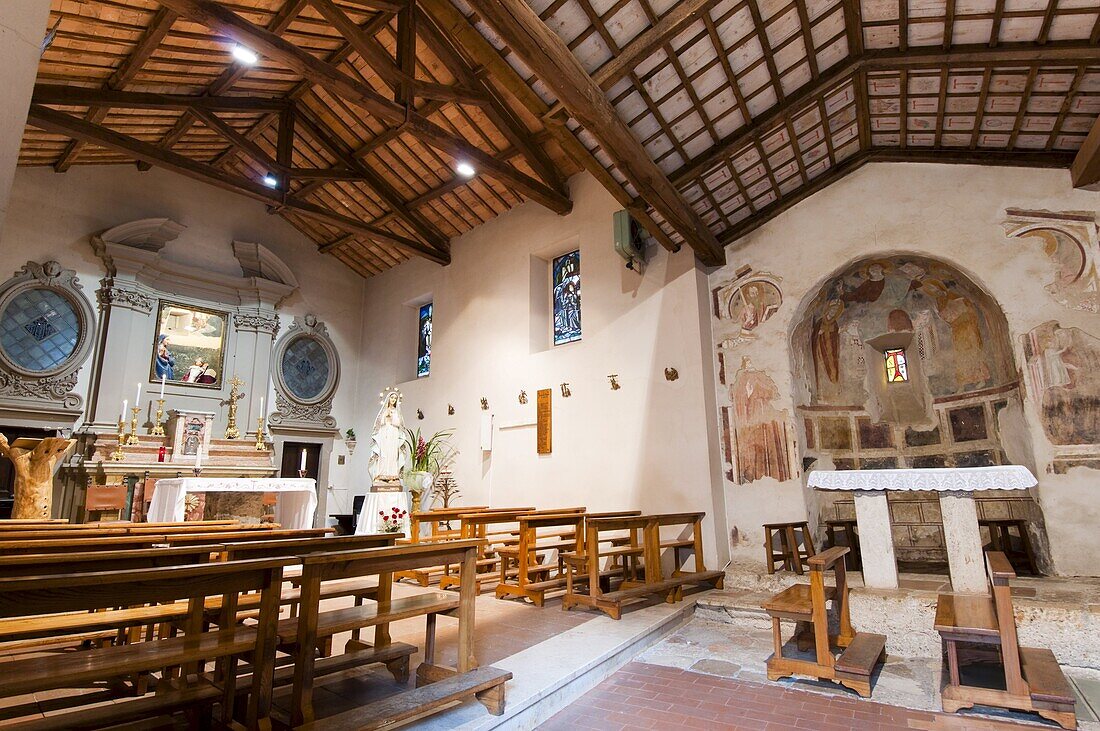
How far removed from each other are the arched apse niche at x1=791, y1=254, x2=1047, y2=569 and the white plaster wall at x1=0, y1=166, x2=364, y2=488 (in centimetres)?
906

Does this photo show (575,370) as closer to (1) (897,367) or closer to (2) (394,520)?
(2) (394,520)

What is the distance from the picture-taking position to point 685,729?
2881 mm

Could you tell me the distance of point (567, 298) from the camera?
354 inches

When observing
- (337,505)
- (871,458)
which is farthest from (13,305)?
(871,458)

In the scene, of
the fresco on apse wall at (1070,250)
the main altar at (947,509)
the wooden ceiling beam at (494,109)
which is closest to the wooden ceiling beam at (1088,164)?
the fresco on apse wall at (1070,250)

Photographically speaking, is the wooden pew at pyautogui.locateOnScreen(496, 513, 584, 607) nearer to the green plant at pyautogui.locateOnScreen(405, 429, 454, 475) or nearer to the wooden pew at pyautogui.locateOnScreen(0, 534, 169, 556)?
the wooden pew at pyautogui.locateOnScreen(0, 534, 169, 556)

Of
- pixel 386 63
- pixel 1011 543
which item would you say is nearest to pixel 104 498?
pixel 386 63

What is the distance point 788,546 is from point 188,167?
9.57m

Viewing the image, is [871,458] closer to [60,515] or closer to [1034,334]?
[1034,334]

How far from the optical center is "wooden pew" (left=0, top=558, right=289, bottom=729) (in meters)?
1.68

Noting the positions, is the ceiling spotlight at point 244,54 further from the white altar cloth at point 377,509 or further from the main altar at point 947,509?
the main altar at point 947,509

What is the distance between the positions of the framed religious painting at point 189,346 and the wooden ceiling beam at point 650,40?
8958 mm

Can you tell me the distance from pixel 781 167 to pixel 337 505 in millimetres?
9824

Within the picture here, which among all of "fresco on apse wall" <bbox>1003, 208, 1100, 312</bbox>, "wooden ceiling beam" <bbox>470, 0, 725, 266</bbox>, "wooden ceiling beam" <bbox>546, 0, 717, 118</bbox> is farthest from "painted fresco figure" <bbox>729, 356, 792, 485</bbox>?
"wooden ceiling beam" <bbox>546, 0, 717, 118</bbox>
